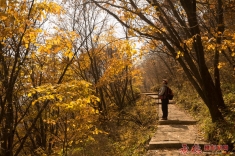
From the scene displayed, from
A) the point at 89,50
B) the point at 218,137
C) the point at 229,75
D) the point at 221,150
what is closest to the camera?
the point at 221,150

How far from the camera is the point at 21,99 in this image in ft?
21.9

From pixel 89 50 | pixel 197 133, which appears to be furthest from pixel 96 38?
pixel 197 133

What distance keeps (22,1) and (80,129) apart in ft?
11.9

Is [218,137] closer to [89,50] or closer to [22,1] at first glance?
[22,1]

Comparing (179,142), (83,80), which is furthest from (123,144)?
(83,80)

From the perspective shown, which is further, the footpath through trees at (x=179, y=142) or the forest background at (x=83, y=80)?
the footpath through trees at (x=179, y=142)

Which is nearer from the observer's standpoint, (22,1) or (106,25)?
(22,1)

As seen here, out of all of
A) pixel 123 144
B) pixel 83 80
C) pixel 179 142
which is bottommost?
pixel 123 144

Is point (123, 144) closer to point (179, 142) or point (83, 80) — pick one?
point (179, 142)

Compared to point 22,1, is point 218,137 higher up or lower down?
lower down

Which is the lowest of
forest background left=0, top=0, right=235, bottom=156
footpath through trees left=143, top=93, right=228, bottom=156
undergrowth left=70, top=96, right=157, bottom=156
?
undergrowth left=70, top=96, right=157, bottom=156

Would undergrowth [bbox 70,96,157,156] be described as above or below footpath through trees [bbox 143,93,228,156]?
below

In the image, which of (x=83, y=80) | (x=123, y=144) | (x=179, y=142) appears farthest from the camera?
(x=123, y=144)

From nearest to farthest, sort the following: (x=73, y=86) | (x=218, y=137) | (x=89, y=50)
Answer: (x=73, y=86), (x=218, y=137), (x=89, y=50)
